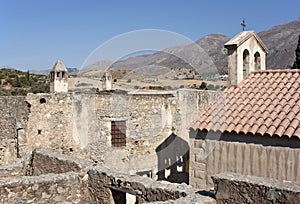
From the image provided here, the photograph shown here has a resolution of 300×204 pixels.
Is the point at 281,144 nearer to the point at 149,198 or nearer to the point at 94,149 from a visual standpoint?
the point at 149,198

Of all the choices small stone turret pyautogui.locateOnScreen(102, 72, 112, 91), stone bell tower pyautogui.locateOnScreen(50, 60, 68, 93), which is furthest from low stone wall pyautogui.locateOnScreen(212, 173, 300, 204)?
small stone turret pyautogui.locateOnScreen(102, 72, 112, 91)

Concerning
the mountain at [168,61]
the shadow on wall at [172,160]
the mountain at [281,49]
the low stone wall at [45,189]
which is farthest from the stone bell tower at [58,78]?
the mountain at [281,49]

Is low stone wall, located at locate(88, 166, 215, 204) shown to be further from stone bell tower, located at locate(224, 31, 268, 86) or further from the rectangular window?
the rectangular window

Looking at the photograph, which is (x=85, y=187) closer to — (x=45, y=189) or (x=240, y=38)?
(x=45, y=189)

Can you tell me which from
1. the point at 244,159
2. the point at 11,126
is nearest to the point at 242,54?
the point at 244,159

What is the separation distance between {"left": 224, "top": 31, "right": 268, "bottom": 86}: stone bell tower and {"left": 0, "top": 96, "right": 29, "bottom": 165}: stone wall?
20.5 feet

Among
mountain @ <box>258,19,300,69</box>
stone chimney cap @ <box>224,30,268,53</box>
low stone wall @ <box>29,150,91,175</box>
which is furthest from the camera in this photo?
mountain @ <box>258,19,300,69</box>

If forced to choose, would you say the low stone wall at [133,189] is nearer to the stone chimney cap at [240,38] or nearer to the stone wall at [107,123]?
the stone chimney cap at [240,38]

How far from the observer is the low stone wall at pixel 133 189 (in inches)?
196

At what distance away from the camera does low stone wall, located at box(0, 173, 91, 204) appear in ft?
18.8

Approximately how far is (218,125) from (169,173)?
225 inches

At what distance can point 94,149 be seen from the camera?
12.5 m

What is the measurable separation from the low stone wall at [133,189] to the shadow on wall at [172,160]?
7.34 m

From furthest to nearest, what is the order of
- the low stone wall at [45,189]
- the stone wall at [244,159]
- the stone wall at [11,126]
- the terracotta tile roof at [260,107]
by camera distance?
the stone wall at [11,126], the terracotta tile roof at [260,107], the stone wall at [244,159], the low stone wall at [45,189]
